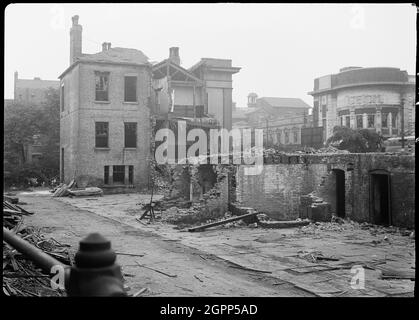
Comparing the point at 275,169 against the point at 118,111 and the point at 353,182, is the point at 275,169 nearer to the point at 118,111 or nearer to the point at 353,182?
the point at 353,182

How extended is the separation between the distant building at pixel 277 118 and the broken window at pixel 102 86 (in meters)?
21.1

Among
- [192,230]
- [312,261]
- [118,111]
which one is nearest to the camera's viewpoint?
[312,261]

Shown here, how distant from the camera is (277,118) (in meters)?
48.1

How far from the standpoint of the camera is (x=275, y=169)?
17.5 meters

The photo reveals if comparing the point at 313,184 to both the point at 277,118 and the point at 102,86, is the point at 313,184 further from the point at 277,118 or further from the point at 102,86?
the point at 277,118

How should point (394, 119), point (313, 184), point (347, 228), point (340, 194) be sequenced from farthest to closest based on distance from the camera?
point (394, 119) → point (340, 194) → point (313, 184) → point (347, 228)

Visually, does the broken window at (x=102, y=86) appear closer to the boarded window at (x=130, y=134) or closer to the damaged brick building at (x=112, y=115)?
the damaged brick building at (x=112, y=115)

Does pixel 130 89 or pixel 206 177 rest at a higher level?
pixel 130 89

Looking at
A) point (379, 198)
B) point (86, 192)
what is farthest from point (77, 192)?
point (379, 198)

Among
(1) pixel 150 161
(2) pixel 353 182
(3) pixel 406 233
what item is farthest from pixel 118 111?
(3) pixel 406 233

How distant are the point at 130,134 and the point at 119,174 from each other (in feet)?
9.98

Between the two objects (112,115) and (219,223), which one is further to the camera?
(112,115)

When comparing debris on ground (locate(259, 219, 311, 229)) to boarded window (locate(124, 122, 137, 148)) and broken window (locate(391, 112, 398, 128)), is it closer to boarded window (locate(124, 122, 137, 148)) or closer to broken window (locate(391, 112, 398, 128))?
boarded window (locate(124, 122, 137, 148))
